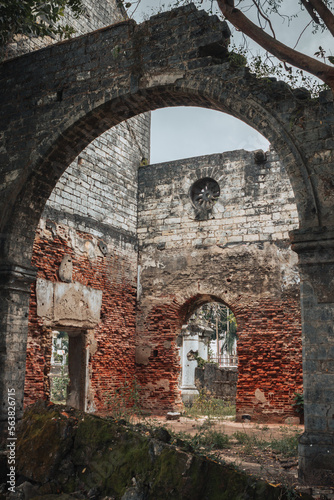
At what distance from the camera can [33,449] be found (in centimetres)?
423

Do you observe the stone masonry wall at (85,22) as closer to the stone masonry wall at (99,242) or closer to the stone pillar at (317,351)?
the stone masonry wall at (99,242)

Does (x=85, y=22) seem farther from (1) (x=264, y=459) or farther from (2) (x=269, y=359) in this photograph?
(1) (x=264, y=459)

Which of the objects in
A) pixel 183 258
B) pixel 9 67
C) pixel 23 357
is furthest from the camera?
pixel 183 258

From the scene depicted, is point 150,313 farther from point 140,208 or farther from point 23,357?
point 23,357

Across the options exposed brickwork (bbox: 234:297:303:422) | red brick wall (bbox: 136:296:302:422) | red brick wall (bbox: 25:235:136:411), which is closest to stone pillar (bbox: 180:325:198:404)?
red brick wall (bbox: 136:296:302:422)

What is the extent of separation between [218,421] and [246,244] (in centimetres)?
402

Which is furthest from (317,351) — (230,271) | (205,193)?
(205,193)

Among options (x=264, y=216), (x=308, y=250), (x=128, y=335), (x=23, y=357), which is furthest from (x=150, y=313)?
(x=308, y=250)

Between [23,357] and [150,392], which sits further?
[150,392]

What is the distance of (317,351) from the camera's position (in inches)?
194

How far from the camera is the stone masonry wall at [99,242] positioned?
961 cm

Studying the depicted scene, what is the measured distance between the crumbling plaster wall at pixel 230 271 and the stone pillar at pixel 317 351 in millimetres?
5581

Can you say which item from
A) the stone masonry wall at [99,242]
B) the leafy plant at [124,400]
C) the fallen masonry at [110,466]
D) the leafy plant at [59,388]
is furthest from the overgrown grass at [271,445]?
the leafy plant at [59,388]

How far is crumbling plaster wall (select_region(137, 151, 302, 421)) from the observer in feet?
34.6
